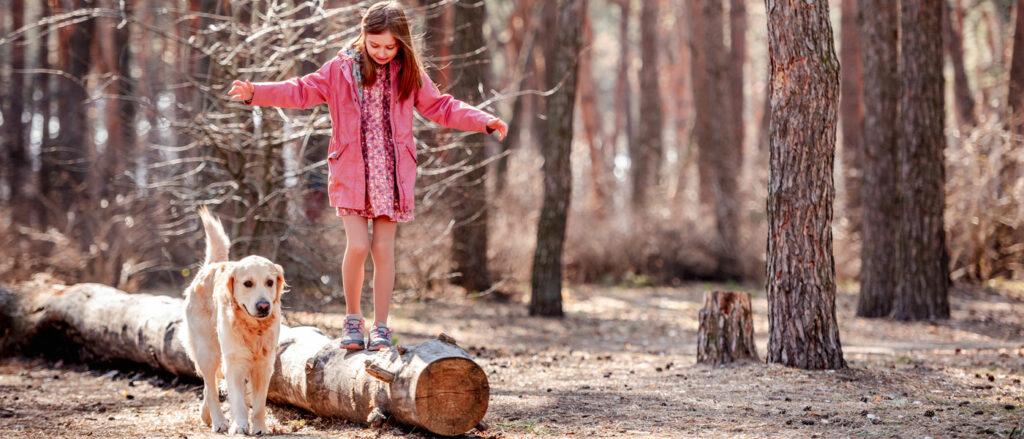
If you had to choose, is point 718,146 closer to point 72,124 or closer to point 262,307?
point 72,124

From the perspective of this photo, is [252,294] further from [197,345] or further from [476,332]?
[476,332]

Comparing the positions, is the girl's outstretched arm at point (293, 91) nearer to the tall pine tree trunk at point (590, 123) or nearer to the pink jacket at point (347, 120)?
the pink jacket at point (347, 120)

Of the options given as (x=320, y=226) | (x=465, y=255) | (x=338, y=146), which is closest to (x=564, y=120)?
(x=465, y=255)

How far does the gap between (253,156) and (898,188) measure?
24.1ft

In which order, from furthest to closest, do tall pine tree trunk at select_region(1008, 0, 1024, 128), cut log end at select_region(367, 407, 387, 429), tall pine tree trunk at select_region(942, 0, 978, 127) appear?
tall pine tree trunk at select_region(942, 0, 978, 127), tall pine tree trunk at select_region(1008, 0, 1024, 128), cut log end at select_region(367, 407, 387, 429)

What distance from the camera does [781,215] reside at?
24.8 ft

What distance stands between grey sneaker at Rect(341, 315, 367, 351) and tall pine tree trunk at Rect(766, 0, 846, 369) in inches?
122

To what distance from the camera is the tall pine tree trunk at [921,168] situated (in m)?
12.2

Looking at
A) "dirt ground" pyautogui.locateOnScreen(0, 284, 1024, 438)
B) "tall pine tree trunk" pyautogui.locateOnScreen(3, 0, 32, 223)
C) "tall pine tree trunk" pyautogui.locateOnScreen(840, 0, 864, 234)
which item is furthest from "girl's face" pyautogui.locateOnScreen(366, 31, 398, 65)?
"tall pine tree trunk" pyautogui.locateOnScreen(3, 0, 32, 223)

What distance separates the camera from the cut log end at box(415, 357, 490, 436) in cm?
543

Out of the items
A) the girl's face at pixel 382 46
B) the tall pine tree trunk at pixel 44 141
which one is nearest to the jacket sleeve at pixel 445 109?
the girl's face at pixel 382 46

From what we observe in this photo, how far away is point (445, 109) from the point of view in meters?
6.38

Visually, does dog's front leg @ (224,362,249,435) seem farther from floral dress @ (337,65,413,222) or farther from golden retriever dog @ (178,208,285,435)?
floral dress @ (337,65,413,222)

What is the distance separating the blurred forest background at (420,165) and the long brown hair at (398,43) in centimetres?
184
